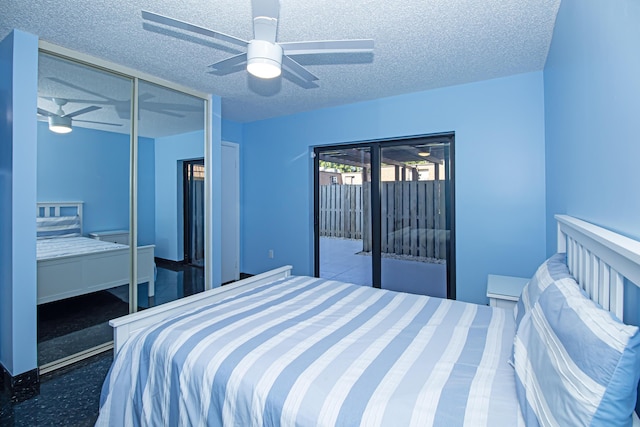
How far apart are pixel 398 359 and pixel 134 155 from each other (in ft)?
9.34

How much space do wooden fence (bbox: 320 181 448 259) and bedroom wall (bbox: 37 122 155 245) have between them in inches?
87.3

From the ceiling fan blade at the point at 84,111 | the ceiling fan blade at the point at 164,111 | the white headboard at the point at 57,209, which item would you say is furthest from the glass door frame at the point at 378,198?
the white headboard at the point at 57,209

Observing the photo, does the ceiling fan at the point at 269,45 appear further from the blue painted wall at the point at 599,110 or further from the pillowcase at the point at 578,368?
the pillowcase at the point at 578,368

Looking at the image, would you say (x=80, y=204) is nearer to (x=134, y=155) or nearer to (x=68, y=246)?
(x=68, y=246)

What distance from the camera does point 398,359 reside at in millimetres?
1298

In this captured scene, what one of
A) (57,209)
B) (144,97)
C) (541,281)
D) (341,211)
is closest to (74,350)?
(57,209)

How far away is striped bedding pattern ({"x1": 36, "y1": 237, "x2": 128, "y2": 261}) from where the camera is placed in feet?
7.84

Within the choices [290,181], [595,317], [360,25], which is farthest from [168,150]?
[595,317]

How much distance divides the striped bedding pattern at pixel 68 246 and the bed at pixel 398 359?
134 centimetres

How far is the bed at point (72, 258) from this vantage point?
2.41 m

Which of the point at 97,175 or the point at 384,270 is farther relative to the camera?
the point at 384,270

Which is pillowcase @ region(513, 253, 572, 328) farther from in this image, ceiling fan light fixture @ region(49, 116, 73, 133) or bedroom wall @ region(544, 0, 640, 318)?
ceiling fan light fixture @ region(49, 116, 73, 133)

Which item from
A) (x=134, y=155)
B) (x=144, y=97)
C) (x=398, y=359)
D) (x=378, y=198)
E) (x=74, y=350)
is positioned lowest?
(x=74, y=350)

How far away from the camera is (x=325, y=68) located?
2854mm
